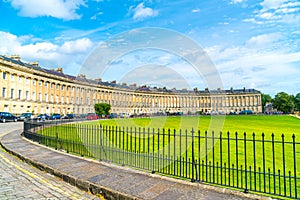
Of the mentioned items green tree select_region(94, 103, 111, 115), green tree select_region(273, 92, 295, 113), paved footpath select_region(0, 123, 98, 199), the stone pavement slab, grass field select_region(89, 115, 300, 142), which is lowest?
grass field select_region(89, 115, 300, 142)

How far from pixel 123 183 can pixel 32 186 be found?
2.42m

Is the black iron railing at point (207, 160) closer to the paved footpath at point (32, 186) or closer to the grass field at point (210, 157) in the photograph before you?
the grass field at point (210, 157)

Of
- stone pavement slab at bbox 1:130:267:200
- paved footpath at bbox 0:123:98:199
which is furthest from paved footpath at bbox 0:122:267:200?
paved footpath at bbox 0:123:98:199

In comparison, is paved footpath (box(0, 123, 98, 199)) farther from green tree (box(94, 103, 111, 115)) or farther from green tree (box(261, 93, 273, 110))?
green tree (box(261, 93, 273, 110))

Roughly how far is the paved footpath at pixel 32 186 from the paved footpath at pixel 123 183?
0.69 ft

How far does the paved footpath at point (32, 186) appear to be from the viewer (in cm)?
522

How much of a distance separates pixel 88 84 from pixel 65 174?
65.7 meters

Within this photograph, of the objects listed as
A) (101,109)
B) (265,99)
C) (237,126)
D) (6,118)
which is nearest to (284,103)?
(265,99)

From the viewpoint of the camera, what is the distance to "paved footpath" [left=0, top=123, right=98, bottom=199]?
5.22 meters

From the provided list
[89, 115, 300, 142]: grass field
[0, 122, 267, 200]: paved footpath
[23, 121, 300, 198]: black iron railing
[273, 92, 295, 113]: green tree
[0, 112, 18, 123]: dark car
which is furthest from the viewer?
[273, 92, 295, 113]: green tree

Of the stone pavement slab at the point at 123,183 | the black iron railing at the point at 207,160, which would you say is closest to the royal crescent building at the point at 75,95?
the black iron railing at the point at 207,160

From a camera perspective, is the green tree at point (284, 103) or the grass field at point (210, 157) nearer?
the grass field at point (210, 157)

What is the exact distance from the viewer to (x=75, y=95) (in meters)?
76.1

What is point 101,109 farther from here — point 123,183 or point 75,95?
point 123,183
